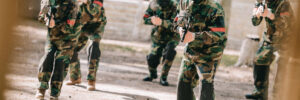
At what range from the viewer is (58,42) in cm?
557

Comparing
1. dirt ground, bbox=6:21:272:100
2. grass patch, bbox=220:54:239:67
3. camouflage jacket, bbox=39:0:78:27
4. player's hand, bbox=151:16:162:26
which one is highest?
camouflage jacket, bbox=39:0:78:27

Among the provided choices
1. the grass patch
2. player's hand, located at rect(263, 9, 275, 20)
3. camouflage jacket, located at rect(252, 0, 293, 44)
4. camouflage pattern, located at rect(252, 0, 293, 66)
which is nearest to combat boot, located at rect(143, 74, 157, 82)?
camouflage pattern, located at rect(252, 0, 293, 66)

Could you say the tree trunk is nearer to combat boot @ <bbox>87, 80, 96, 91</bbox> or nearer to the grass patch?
combat boot @ <bbox>87, 80, 96, 91</bbox>

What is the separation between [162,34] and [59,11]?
9.43 ft

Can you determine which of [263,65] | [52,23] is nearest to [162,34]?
[263,65]

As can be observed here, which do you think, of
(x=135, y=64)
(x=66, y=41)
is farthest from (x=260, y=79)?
(x=135, y=64)

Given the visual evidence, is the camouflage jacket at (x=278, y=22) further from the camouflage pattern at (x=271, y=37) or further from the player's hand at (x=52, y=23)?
the player's hand at (x=52, y=23)

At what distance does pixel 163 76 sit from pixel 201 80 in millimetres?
3545

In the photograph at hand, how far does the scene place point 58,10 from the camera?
550 cm

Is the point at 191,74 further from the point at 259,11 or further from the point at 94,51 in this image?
the point at 94,51

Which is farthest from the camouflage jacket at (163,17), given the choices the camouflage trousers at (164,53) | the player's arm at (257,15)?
the player's arm at (257,15)

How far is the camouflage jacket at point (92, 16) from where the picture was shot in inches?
266

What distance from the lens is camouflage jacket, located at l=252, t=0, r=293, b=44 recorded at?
21.7ft

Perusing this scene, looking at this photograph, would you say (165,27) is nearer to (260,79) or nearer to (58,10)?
(260,79)
